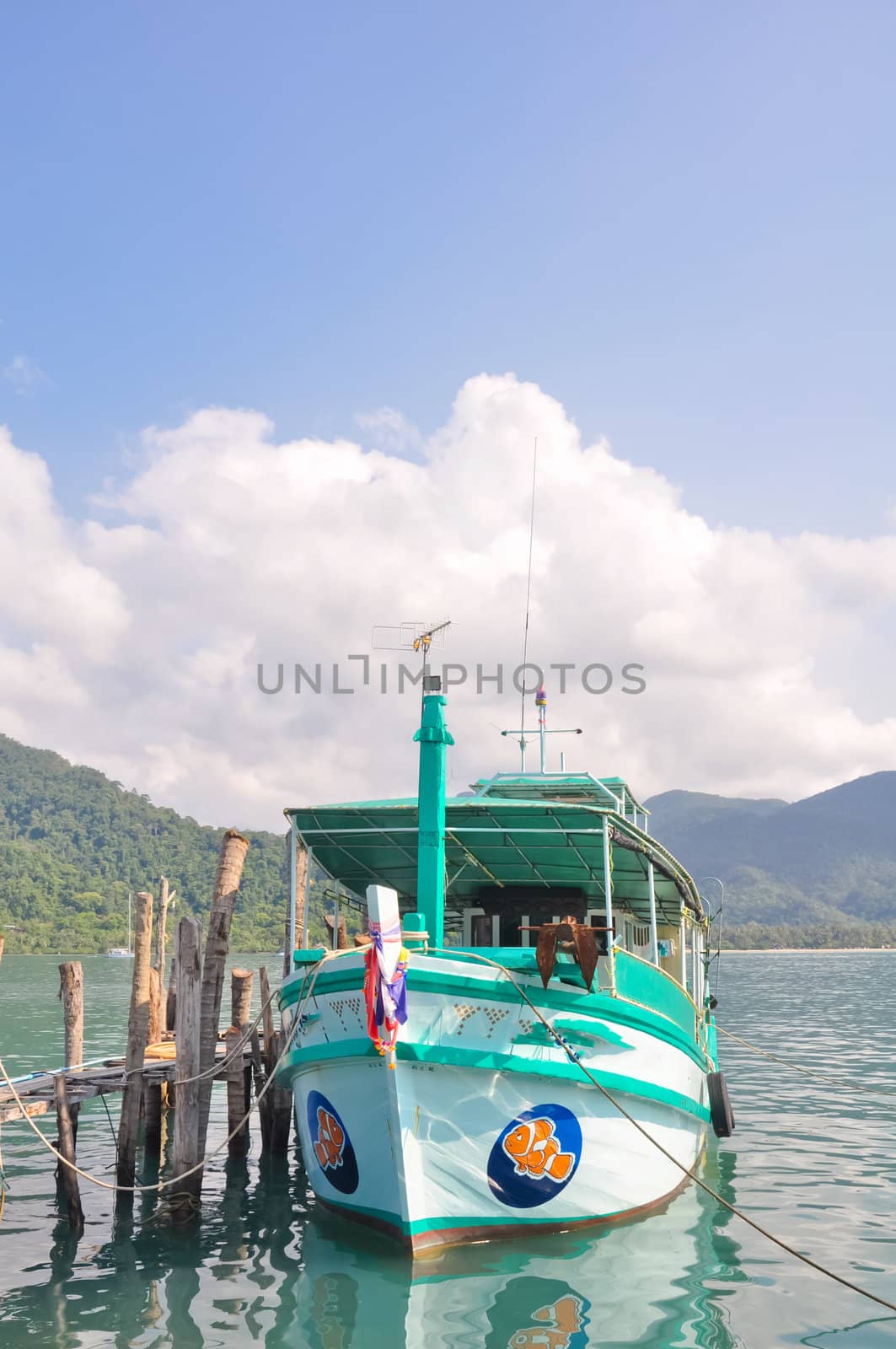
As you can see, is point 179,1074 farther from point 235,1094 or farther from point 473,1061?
point 473,1061

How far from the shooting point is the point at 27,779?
198000 mm

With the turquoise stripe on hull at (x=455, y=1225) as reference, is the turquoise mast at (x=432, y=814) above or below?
above

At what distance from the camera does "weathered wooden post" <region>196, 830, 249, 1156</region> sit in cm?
1382

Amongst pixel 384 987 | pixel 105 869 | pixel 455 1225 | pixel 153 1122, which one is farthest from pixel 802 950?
pixel 384 987

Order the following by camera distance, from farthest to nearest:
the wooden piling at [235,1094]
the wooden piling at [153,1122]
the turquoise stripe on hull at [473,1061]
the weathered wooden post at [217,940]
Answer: the wooden piling at [153,1122]
the wooden piling at [235,1094]
the weathered wooden post at [217,940]
the turquoise stripe on hull at [473,1061]

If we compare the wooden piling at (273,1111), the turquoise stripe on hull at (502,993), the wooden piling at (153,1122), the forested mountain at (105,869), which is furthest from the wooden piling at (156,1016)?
the forested mountain at (105,869)

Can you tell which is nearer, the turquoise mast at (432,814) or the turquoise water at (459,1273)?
the turquoise water at (459,1273)

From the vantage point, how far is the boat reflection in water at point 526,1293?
892 cm

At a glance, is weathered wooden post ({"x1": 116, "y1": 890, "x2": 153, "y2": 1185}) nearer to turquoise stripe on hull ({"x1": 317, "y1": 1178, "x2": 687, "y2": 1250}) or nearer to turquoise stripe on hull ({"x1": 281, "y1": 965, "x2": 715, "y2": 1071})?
turquoise stripe on hull ({"x1": 281, "y1": 965, "x2": 715, "y2": 1071})

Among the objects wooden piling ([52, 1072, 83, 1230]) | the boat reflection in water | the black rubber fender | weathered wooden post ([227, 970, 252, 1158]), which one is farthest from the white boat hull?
the black rubber fender

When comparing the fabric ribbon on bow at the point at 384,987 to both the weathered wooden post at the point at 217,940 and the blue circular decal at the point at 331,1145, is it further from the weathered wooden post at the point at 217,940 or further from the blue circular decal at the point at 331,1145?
the weathered wooden post at the point at 217,940

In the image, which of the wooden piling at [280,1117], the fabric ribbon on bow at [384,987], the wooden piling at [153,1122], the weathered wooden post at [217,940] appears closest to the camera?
the fabric ribbon on bow at [384,987]

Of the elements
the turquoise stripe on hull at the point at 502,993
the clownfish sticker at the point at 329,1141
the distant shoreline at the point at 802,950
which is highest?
the turquoise stripe on hull at the point at 502,993

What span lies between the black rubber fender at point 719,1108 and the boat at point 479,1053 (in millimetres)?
2984
